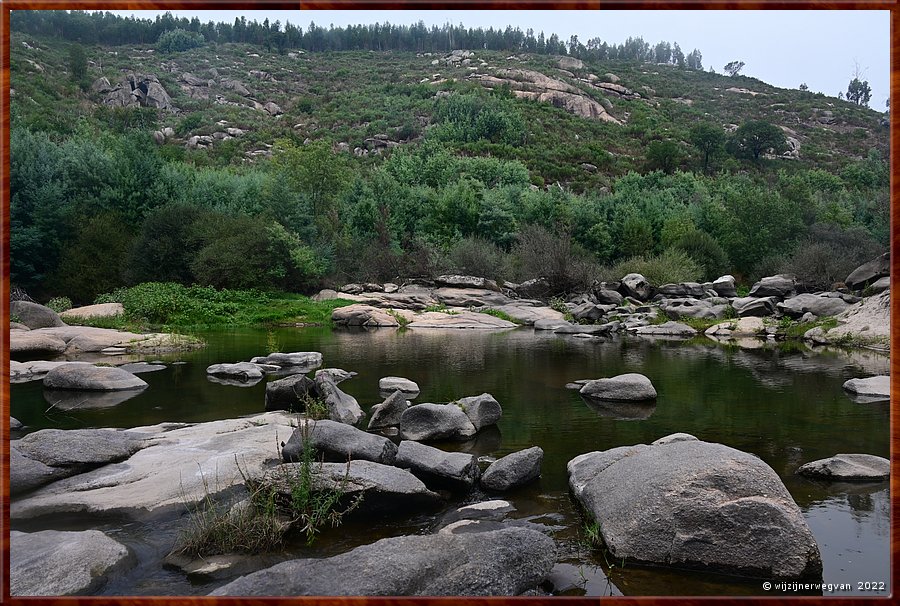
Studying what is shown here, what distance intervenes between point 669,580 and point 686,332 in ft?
67.1

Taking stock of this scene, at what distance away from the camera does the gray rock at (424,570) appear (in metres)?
3.56

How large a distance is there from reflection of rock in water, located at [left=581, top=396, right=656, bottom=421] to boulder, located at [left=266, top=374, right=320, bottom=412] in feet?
15.7

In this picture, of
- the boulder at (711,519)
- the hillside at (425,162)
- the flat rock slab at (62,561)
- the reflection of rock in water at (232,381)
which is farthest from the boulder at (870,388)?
the reflection of rock in water at (232,381)

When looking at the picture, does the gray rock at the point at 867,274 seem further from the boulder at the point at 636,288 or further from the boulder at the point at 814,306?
the boulder at the point at 636,288

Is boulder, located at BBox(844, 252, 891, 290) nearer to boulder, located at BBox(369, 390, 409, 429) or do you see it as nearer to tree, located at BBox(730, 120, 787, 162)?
boulder, located at BBox(369, 390, 409, 429)

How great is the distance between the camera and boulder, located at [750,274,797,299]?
27047 millimetres

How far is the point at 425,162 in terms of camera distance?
53.3 meters

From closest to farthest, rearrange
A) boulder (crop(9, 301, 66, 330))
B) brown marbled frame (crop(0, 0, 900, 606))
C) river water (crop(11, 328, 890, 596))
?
brown marbled frame (crop(0, 0, 900, 606))
river water (crop(11, 328, 890, 596))
boulder (crop(9, 301, 66, 330))

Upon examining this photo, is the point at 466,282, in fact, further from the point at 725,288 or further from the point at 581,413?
the point at 581,413

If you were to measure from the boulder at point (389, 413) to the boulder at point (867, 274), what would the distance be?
22.1 m

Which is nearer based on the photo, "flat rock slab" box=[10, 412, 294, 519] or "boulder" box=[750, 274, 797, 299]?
"flat rock slab" box=[10, 412, 294, 519]

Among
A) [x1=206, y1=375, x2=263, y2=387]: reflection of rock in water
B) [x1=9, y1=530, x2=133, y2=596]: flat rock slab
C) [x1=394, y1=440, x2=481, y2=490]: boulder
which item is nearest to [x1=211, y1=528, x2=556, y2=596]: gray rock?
[x1=9, y1=530, x2=133, y2=596]: flat rock slab

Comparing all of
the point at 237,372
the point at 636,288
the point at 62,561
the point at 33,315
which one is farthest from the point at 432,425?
the point at 636,288

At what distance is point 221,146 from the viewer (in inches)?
2466
